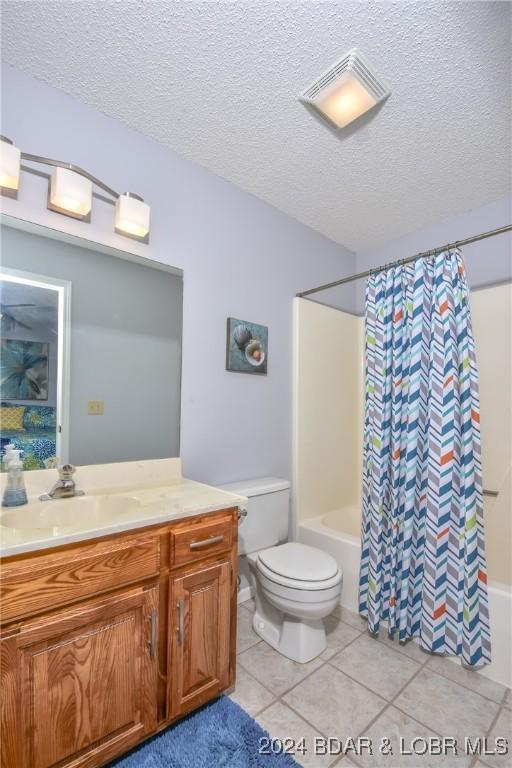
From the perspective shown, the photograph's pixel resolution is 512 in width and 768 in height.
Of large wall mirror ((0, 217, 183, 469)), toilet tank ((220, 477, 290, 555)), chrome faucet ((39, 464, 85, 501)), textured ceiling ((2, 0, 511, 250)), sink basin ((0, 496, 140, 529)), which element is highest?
textured ceiling ((2, 0, 511, 250))

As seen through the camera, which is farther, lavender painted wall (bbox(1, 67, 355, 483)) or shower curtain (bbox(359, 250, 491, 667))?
shower curtain (bbox(359, 250, 491, 667))

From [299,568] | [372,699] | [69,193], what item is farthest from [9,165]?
[372,699]

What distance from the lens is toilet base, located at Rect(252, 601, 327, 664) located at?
1695 millimetres

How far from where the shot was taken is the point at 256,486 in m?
2.03

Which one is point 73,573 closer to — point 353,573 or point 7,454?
point 7,454

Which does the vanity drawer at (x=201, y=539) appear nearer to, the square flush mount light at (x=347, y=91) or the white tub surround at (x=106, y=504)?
the white tub surround at (x=106, y=504)

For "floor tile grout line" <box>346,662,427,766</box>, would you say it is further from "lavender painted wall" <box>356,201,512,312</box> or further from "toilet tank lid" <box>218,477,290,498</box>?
"lavender painted wall" <box>356,201,512,312</box>

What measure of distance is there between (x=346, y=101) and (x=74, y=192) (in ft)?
3.80

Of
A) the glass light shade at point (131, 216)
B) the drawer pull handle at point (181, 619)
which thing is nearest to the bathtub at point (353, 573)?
the drawer pull handle at point (181, 619)

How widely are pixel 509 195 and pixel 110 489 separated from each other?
2.75 meters

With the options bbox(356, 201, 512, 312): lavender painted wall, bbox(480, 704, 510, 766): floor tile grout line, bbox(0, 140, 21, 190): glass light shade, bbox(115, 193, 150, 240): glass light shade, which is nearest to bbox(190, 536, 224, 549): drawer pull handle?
bbox(480, 704, 510, 766): floor tile grout line

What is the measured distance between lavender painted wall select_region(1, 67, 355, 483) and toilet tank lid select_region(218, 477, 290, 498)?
0.18 ft

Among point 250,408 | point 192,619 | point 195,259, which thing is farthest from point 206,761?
point 195,259

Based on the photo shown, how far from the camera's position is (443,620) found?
1.70 m
